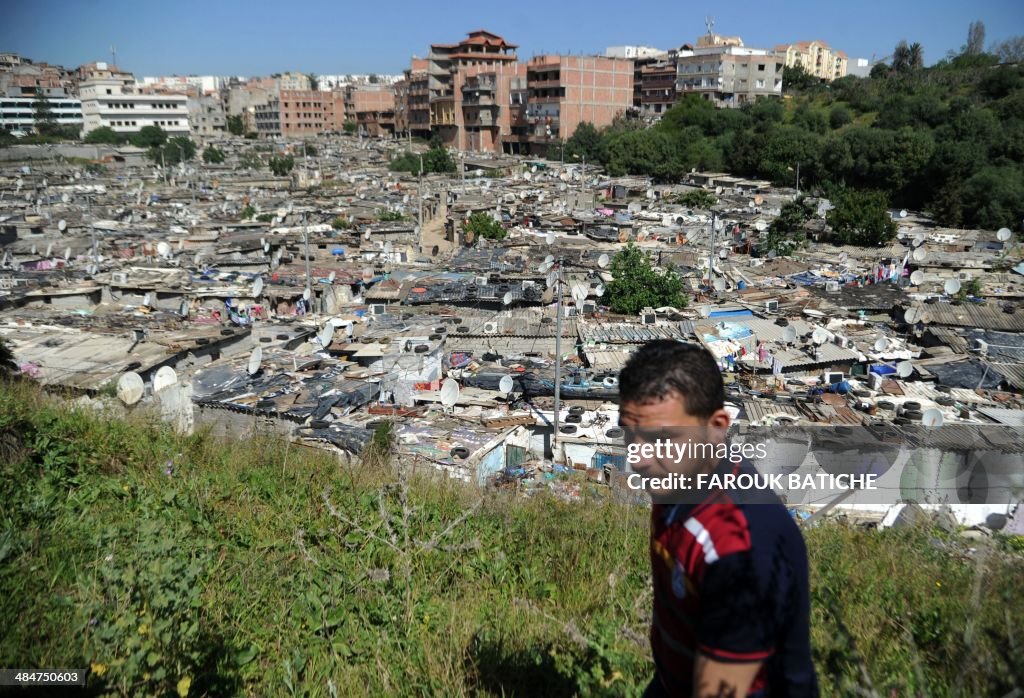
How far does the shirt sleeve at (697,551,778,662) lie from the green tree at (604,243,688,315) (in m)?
13.1

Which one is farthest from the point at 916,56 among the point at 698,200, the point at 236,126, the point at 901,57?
the point at 236,126

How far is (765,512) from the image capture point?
1.19 meters

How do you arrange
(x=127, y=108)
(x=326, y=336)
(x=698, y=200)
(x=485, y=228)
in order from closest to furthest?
1. (x=326, y=336)
2. (x=485, y=228)
3. (x=698, y=200)
4. (x=127, y=108)

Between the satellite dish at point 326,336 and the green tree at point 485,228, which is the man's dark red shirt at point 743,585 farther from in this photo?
the green tree at point 485,228

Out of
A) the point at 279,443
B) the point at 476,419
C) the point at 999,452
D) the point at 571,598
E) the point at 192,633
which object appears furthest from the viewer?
the point at 476,419

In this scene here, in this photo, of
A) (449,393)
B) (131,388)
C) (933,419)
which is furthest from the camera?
(449,393)

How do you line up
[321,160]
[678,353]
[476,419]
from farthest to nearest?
[321,160]
[476,419]
[678,353]

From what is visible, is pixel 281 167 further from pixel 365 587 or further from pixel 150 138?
pixel 365 587

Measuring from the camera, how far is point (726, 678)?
3.72ft

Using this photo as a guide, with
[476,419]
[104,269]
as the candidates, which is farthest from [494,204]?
[476,419]

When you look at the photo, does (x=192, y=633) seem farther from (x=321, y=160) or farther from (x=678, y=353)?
(x=321, y=160)

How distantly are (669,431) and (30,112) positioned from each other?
75304 millimetres

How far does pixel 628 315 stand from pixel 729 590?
12961 millimetres

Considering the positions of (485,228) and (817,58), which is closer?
(485,228)
